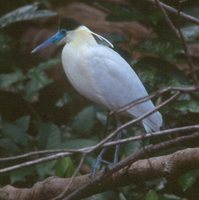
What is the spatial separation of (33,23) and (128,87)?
6.79 feet

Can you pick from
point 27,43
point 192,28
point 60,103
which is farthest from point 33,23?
point 192,28

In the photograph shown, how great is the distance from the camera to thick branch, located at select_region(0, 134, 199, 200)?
2.24 meters

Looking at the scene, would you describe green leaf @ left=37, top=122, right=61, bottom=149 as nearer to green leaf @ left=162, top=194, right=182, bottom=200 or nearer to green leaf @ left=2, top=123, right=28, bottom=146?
green leaf @ left=2, top=123, right=28, bottom=146

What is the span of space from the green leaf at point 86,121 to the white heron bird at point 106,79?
1.66 ft

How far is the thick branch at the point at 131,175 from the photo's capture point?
224cm

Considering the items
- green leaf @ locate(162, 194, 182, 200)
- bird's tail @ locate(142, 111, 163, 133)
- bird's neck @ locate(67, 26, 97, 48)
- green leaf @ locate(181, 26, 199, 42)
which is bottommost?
green leaf @ locate(162, 194, 182, 200)

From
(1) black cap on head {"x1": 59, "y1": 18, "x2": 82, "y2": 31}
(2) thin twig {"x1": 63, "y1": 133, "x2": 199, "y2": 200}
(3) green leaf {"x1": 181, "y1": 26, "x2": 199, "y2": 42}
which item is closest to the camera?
(2) thin twig {"x1": 63, "y1": 133, "x2": 199, "y2": 200}

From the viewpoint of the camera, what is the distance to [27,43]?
15.4 ft

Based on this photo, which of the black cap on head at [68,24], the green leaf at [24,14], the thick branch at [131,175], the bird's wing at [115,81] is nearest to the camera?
Result: the thick branch at [131,175]

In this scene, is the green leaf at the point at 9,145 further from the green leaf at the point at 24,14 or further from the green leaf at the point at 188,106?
the green leaf at the point at 188,106

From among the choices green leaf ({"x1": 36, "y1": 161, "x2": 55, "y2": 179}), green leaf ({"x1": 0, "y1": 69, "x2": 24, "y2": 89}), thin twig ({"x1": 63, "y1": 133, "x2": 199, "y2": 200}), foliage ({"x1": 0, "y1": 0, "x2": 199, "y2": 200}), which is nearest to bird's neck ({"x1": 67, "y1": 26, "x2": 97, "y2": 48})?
foliage ({"x1": 0, "y1": 0, "x2": 199, "y2": 200})

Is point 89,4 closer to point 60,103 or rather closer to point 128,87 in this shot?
point 60,103

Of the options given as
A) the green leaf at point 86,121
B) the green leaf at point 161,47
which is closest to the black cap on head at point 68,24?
the green leaf at point 161,47

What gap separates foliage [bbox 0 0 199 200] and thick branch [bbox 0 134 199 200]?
0.24 metres
